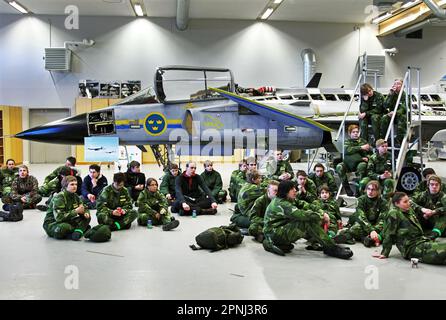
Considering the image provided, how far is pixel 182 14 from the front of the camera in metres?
17.8

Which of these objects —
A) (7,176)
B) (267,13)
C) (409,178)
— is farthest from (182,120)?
(267,13)

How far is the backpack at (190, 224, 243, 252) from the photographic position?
5281 mm

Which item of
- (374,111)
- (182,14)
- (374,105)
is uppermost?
(182,14)

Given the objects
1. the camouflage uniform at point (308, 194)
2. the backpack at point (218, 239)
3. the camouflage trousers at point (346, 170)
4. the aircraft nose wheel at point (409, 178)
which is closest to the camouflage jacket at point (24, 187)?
the backpack at point (218, 239)

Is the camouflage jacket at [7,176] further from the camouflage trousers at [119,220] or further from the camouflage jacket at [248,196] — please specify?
the camouflage jacket at [248,196]

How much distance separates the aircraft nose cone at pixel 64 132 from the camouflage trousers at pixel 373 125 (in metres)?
5.86

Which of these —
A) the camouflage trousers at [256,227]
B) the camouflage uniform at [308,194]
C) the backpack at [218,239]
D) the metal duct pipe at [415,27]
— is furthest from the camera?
the metal duct pipe at [415,27]

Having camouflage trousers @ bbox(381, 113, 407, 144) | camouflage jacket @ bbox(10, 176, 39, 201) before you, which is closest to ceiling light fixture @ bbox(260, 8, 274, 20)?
camouflage trousers @ bbox(381, 113, 407, 144)

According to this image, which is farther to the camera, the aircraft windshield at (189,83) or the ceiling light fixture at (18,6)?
the ceiling light fixture at (18,6)

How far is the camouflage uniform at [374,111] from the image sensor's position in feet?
→ 26.6

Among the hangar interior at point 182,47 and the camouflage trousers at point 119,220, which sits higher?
the hangar interior at point 182,47

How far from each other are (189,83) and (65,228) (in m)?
5.05

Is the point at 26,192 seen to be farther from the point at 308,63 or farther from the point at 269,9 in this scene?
the point at 308,63
